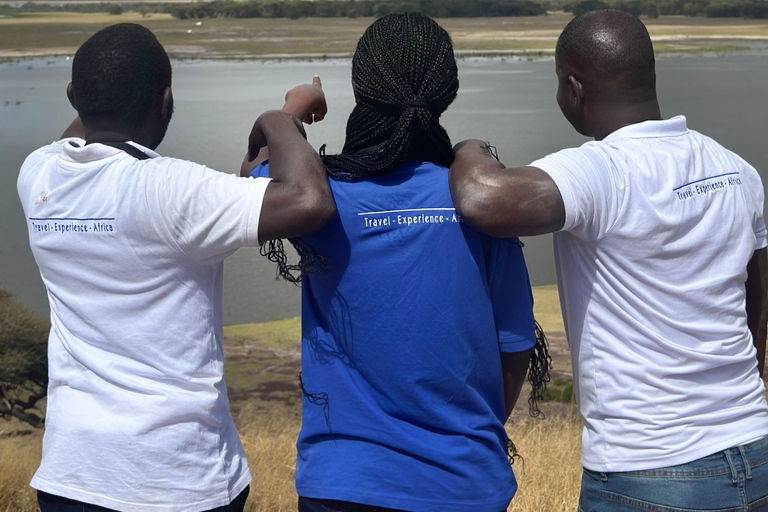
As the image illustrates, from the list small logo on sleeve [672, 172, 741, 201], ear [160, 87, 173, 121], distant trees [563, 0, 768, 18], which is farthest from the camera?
distant trees [563, 0, 768, 18]

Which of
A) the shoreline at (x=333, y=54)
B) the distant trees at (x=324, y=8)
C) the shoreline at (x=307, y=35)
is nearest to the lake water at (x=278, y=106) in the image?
the shoreline at (x=333, y=54)

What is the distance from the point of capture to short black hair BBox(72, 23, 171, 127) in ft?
6.68

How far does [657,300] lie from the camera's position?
1969 mm

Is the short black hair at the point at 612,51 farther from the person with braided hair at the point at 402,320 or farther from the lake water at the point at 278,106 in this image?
the lake water at the point at 278,106

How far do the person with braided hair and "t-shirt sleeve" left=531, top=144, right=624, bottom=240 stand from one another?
18 centimetres

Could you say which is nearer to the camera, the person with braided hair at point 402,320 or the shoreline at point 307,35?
the person with braided hair at point 402,320

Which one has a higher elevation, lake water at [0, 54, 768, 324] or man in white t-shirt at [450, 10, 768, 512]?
man in white t-shirt at [450, 10, 768, 512]

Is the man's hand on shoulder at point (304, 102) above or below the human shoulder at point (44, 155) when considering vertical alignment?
above

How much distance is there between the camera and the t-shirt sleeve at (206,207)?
1.88 metres

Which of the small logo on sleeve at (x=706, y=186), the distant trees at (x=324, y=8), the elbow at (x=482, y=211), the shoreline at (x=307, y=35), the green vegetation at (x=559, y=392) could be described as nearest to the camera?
the elbow at (x=482, y=211)

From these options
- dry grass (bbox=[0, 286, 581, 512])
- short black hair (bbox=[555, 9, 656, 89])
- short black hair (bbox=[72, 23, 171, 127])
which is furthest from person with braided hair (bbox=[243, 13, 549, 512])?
dry grass (bbox=[0, 286, 581, 512])

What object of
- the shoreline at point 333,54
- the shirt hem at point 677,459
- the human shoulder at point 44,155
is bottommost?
the shoreline at point 333,54

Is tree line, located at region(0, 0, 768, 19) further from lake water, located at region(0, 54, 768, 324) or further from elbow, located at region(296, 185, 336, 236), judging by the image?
elbow, located at region(296, 185, 336, 236)

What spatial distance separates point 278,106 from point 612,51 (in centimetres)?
4263
